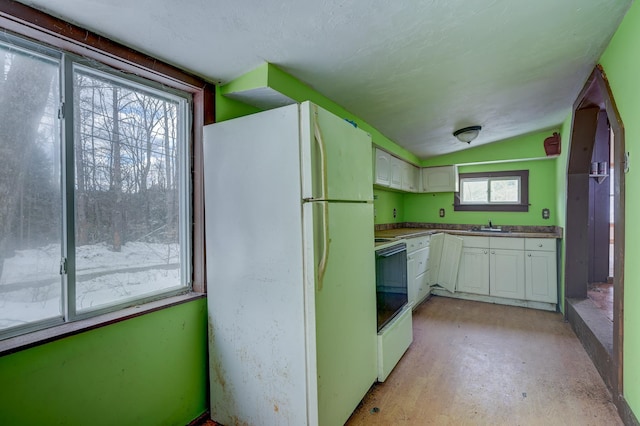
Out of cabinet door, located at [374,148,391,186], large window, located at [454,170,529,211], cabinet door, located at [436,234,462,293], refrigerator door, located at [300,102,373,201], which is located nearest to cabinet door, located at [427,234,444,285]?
cabinet door, located at [436,234,462,293]

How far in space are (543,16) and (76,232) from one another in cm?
249

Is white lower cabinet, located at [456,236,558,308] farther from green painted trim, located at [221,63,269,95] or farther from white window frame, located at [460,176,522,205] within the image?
green painted trim, located at [221,63,269,95]

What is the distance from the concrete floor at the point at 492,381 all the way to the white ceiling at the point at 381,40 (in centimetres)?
210

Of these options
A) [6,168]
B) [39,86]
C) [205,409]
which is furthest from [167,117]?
[205,409]

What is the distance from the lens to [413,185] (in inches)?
179

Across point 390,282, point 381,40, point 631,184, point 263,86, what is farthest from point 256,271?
point 631,184

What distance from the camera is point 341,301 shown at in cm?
166

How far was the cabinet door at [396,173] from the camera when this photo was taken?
12.4 feet

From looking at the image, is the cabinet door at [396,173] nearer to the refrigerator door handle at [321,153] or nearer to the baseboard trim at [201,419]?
the refrigerator door handle at [321,153]

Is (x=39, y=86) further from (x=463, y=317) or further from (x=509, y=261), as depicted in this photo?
(x=509, y=261)

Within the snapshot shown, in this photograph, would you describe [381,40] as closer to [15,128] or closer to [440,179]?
[15,128]

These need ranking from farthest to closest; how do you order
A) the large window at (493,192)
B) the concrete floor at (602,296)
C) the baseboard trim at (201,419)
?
the large window at (493,192), the concrete floor at (602,296), the baseboard trim at (201,419)

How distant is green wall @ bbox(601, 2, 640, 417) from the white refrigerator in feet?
4.61

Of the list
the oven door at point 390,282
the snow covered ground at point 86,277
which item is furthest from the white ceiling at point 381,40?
the oven door at point 390,282
